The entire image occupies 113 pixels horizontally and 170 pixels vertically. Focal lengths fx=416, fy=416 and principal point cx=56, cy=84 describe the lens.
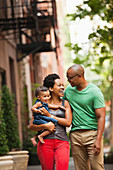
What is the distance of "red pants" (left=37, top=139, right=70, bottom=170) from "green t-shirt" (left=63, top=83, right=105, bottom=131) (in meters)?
0.47

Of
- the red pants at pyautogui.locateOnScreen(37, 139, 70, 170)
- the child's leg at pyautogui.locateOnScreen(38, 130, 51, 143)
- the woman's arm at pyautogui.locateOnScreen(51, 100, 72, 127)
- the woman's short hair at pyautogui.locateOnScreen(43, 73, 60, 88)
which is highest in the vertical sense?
the woman's short hair at pyautogui.locateOnScreen(43, 73, 60, 88)

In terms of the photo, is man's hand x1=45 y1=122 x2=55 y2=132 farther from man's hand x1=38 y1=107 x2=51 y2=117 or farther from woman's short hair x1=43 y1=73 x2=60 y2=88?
woman's short hair x1=43 y1=73 x2=60 y2=88

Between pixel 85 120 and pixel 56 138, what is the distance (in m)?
0.56

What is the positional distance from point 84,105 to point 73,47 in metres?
7.22

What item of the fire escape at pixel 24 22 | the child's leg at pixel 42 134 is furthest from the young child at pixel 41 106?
the fire escape at pixel 24 22

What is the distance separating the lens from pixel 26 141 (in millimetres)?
15031

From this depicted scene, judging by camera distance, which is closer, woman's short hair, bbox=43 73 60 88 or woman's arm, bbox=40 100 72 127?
woman's arm, bbox=40 100 72 127

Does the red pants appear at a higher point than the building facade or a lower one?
lower

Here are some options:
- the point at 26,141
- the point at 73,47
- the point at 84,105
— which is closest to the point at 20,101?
the point at 26,141

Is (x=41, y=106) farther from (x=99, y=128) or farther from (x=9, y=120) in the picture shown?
(x=9, y=120)

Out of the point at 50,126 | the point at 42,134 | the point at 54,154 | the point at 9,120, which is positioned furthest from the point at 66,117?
the point at 9,120

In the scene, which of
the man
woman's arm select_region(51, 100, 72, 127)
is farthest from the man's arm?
woman's arm select_region(51, 100, 72, 127)

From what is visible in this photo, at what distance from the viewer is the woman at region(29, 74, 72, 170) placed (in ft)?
18.3

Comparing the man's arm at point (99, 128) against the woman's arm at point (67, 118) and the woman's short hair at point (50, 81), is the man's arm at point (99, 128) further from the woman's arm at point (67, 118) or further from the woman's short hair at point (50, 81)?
the woman's short hair at point (50, 81)
